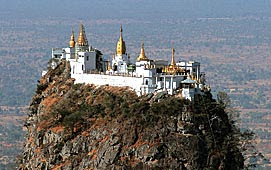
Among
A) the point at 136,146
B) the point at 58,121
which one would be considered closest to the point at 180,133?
the point at 136,146

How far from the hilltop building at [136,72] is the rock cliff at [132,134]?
1078mm

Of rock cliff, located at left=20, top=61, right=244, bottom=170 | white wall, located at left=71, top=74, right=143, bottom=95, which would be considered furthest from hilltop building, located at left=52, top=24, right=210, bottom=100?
rock cliff, located at left=20, top=61, right=244, bottom=170

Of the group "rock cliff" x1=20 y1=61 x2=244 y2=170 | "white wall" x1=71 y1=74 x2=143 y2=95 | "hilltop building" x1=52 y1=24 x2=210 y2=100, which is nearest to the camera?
"rock cliff" x1=20 y1=61 x2=244 y2=170

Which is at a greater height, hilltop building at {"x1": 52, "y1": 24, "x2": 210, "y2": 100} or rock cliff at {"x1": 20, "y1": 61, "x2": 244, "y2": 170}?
hilltop building at {"x1": 52, "y1": 24, "x2": 210, "y2": 100}

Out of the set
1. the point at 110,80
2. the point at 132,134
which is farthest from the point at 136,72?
the point at 132,134

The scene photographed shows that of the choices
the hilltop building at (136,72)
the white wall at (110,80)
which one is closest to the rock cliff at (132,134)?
the white wall at (110,80)

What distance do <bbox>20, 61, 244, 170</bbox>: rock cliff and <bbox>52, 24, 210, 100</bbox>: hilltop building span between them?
3.54 feet

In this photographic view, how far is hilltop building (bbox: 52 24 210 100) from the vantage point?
7769cm

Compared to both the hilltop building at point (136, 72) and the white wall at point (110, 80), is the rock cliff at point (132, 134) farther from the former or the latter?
the hilltop building at point (136, 72)

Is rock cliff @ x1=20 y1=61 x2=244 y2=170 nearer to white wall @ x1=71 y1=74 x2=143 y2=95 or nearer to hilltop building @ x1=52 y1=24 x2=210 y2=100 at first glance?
white wall @ x1=71 y1=74 x2=143 y2=95

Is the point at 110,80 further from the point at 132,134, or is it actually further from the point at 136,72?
the point at 132,134

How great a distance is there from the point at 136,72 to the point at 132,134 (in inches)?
398

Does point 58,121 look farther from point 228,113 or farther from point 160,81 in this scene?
point 228,113

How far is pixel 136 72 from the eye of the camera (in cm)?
8169
